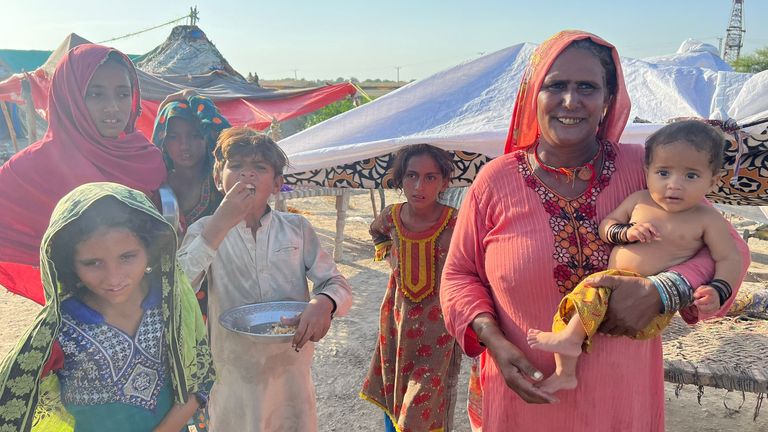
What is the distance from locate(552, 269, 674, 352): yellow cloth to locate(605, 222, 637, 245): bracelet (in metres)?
0.09

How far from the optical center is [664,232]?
151cm

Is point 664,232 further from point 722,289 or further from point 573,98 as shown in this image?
point 573,98

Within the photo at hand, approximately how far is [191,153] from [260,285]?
88cm

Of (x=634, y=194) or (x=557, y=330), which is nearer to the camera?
(x=557, y=330)

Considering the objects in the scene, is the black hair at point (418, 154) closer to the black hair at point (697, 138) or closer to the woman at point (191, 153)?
the woman at point (191, 153)

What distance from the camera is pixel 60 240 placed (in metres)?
1.57

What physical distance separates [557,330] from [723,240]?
0.53m

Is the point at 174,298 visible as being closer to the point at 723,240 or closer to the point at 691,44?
the point at 723,240

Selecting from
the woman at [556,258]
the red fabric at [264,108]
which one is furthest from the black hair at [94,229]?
the red fabric at [264,108]

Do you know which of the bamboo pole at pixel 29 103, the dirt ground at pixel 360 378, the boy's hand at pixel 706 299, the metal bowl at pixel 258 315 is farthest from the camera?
the bamboo pole at pixel 29 103

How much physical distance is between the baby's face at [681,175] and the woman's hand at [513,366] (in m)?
0.60

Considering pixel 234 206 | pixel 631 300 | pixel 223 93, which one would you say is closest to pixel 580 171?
pixel 631 300

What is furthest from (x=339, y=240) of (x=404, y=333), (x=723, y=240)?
(x=723, y=240)

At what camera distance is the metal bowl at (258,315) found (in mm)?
2131
